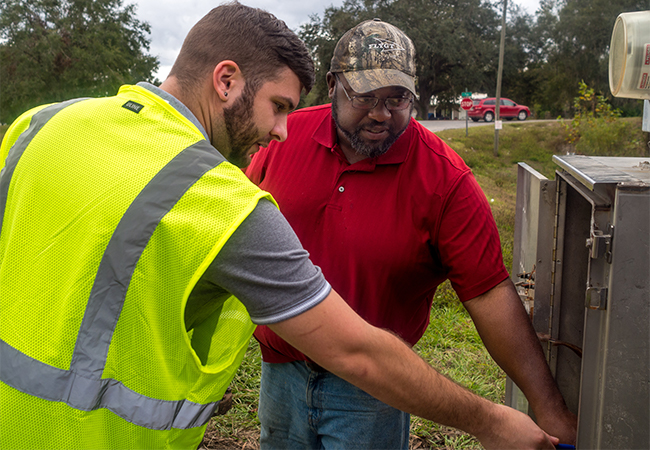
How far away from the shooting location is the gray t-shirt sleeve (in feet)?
3.27

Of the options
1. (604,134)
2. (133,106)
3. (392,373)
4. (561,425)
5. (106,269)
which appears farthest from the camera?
(604,134)

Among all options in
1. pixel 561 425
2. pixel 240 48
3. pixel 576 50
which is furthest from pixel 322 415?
pixel 576 50

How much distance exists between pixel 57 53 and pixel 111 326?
1103 inches

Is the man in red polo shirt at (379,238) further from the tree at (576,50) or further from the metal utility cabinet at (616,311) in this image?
the tree at (576,50)

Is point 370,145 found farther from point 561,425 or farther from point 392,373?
point 561,425

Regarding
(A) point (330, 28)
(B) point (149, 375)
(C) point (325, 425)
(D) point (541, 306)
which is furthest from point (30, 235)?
(A) point (330, 28)

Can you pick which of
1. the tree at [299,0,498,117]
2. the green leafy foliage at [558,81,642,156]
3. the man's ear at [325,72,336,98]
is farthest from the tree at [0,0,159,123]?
the man's ear at [325,72,336,98]

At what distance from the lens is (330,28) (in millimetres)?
32656

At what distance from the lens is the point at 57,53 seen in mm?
24672

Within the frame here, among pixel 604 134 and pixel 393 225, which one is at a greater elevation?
pixel 393 225

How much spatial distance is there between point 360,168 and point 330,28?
109 ft

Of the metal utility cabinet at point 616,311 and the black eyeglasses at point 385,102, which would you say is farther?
the black eyeglasses at point 385,102

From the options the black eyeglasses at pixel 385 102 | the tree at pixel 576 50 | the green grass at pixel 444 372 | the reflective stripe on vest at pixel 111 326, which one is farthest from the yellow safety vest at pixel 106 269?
the tree at pixel 576 50

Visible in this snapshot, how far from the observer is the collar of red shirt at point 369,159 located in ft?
6.14
